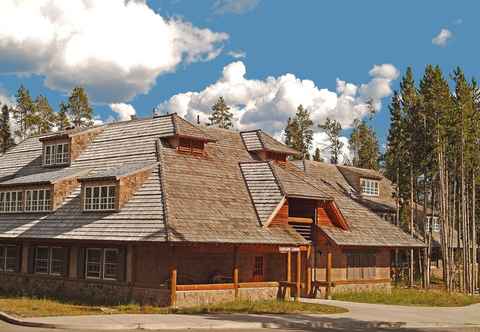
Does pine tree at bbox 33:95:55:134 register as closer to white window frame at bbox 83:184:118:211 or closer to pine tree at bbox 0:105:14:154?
pine tree at bbox 0:105:14:154

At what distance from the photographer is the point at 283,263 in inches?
1308

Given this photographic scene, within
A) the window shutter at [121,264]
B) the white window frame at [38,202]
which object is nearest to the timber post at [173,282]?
the window shutter at [121,264]

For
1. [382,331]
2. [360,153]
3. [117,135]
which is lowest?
[382,331]

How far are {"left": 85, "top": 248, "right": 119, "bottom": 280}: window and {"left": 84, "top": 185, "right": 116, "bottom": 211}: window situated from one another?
199 centimetres

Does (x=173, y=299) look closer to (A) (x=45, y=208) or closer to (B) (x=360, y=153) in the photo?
(A) (x=45, y=208)

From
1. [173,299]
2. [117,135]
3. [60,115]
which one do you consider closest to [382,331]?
[173,299]

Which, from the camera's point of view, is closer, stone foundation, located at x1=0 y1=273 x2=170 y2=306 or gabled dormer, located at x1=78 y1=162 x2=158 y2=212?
stone foundation, located at x1=0 y1=273 x2=170 y2=306

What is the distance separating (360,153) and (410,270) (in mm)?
43586

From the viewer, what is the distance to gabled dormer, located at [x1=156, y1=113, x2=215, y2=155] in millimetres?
34125

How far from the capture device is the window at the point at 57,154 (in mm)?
37125

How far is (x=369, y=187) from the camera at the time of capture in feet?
182

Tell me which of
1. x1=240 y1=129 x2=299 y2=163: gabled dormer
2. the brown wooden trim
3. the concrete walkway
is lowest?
the concrete walkway

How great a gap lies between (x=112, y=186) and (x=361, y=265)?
14.9 metres

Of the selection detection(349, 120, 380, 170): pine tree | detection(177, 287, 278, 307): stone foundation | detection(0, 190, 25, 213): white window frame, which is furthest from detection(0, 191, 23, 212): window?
detection(349, 120, 380, 170): pine tree
